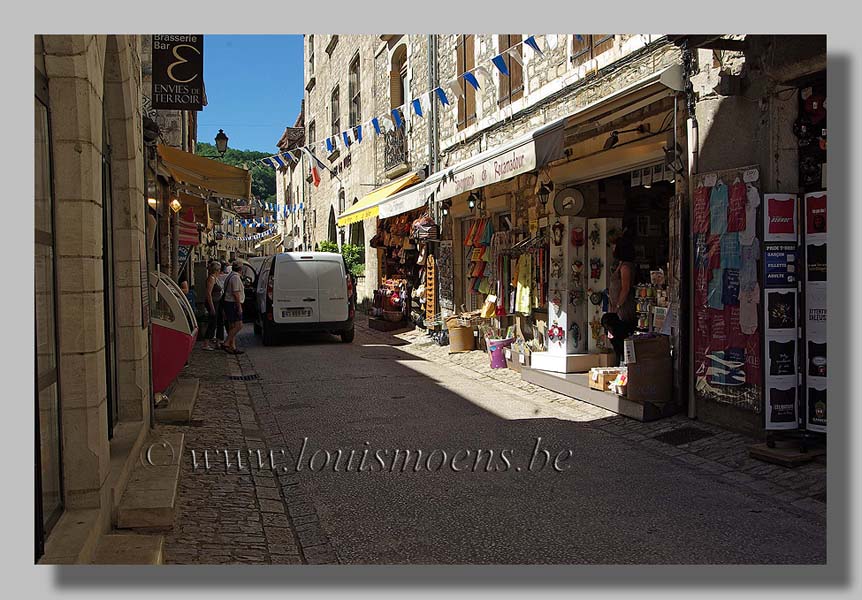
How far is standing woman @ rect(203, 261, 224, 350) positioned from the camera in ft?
51.1

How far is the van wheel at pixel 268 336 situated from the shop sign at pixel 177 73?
201 inches

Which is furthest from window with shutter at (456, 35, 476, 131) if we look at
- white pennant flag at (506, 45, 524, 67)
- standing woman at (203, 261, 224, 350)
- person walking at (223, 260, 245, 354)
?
standing woman at (203, 261, 224, 350)

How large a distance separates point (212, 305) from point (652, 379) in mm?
9900

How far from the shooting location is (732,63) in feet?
24.5

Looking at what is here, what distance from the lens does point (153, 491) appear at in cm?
516

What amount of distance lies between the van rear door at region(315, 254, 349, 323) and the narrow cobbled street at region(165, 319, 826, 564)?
19.4 ft

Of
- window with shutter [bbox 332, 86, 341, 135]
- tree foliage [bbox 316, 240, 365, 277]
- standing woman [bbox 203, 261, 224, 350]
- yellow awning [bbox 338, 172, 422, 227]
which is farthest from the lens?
window with shutter [bbox 332, 86, 341, 135]

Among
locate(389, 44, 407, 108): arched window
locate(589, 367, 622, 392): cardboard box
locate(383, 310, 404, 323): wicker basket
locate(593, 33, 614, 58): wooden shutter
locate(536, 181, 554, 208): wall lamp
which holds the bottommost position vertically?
locate(589, 367, 622, 392): cardboard box

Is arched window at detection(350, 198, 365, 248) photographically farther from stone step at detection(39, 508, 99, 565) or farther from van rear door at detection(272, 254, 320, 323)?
stone step at detection(39, 508, 99, 565)

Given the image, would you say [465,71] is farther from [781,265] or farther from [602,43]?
[781,265]

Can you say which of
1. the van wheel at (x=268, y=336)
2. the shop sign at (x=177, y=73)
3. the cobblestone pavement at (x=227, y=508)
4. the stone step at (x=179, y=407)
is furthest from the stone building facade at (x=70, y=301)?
the van wheel at (x=268, y=336)

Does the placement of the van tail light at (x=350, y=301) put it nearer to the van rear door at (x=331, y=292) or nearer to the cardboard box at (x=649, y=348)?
the van rear door at (x=331, y=292)

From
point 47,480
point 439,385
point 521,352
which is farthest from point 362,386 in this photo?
point 47,480

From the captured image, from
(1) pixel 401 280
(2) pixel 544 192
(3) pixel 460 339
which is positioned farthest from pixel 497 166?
(1) pixel 401 280
